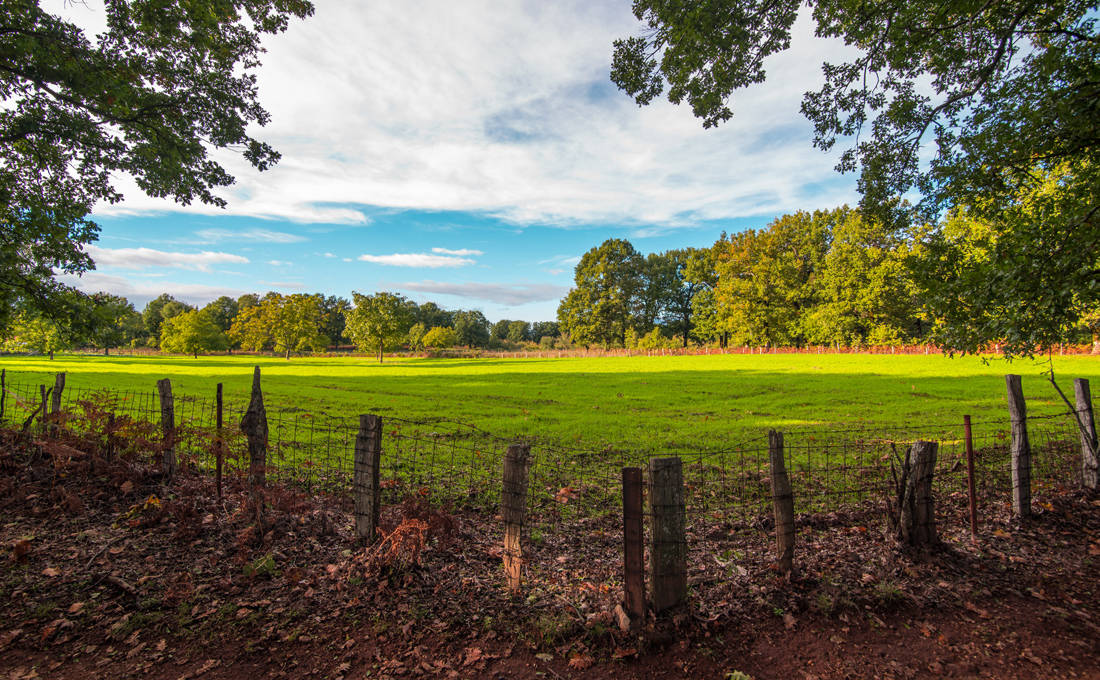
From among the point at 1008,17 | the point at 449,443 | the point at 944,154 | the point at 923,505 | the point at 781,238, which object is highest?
the point at 781,238

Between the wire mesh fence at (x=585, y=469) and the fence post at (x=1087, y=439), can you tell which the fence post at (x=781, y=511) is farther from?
the fence post at (x=1087, y=439)

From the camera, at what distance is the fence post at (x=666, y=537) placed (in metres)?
3.67

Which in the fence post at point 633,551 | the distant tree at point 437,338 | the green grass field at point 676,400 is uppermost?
the distant tree at point 437,338

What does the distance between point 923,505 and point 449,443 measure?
28.2 feet

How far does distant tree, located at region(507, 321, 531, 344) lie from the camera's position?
6029 inches

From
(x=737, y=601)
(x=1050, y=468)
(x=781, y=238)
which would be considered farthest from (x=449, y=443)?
(x=781, y=238)

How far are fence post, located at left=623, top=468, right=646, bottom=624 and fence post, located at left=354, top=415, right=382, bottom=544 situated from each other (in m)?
2.47

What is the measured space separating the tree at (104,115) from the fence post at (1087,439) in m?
15.0

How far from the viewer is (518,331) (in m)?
155

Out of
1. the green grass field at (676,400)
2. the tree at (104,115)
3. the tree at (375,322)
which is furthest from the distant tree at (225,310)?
the tree at (104,115)

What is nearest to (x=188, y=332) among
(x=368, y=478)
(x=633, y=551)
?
(x=368, y=478)

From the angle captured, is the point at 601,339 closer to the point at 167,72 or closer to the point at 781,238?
the point at 781,238

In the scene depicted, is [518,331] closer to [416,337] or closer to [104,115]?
[416,337]

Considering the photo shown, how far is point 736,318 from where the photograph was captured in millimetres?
66688
